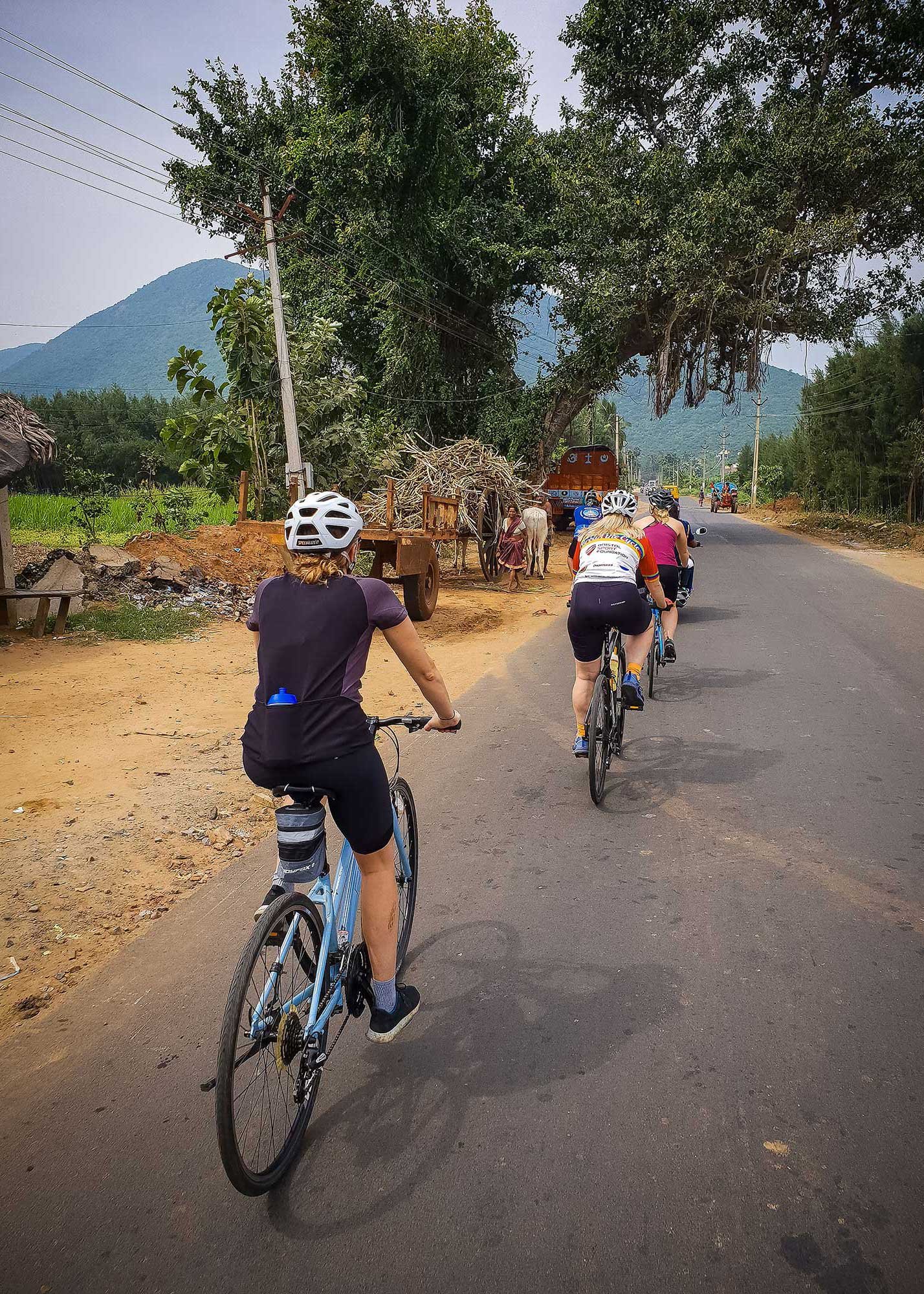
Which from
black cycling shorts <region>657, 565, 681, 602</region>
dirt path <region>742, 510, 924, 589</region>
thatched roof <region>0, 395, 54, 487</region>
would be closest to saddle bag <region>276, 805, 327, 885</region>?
black cycling shorts <region>657, 565, 681, 602</region>

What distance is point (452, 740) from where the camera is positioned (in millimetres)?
6688

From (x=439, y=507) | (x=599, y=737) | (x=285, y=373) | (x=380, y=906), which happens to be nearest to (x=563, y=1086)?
(x=380, y=906)

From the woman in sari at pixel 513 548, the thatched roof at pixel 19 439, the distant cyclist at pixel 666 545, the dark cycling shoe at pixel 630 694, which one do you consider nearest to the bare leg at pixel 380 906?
the dark cycling shoe at pixel 630 694

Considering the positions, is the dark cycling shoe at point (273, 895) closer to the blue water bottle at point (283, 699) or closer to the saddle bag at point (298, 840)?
the saddle bag at point (298, 840)

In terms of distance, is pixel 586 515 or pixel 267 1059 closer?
pixel 267 1059

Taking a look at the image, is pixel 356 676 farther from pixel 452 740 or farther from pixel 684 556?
pixel 684 556

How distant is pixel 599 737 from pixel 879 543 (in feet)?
78.9

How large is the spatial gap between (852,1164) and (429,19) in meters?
30.5

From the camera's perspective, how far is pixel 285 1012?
2.38 metres

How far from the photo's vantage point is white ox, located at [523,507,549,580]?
1700cm

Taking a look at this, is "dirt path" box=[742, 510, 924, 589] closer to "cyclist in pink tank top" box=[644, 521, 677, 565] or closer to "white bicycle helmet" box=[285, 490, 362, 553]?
"cyclist in pink tank top" box=[644, 521, 677, 565]

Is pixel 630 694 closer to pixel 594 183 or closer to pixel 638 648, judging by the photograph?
pixel 638 648

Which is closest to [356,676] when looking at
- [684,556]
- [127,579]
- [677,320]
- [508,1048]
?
[508,1048]

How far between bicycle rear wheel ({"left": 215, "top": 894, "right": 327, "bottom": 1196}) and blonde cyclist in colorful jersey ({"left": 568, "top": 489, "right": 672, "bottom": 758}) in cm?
308
